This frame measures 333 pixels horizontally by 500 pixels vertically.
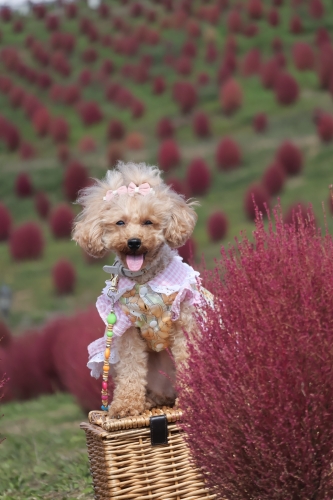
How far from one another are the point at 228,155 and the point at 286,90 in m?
3.68

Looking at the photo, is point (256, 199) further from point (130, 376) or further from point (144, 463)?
point (144, 463)

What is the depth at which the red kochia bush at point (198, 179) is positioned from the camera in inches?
752

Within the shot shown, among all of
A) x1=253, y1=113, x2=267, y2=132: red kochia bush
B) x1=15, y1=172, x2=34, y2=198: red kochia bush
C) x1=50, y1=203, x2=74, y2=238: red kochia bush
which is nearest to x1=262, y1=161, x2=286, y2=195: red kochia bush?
x1=253, y1=113, x2=267, y2=132: red kochia bush

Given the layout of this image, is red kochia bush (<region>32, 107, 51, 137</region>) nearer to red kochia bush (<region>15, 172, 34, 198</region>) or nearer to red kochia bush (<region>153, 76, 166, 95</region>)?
red kochia bush (<region>153, 76, 166, 95</region>)

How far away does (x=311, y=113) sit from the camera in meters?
21.7

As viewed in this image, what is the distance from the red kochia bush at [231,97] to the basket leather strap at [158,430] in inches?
791

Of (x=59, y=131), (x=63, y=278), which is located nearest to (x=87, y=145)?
(x=59, y=131)

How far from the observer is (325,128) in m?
19.2

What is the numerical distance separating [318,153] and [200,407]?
16631mm

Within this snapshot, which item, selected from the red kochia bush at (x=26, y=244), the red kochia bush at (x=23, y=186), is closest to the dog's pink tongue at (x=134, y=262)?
the red kochia bush at (x=26, y=244)

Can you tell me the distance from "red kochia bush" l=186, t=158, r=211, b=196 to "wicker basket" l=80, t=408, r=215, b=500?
50.9 ft

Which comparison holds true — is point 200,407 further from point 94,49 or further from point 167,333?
point 94,49

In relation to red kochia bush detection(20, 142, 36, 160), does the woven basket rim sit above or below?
below

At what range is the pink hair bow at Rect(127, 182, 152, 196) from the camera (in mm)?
3924
